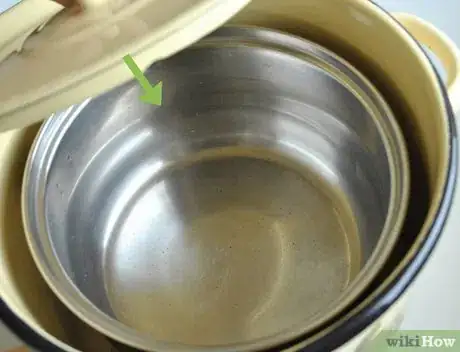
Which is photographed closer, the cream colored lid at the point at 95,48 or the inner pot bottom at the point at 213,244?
the cream colored lid at the point at 95,48

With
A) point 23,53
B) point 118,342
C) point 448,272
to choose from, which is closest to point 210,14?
point 23,53

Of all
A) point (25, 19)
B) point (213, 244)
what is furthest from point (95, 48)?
point (213, 244)

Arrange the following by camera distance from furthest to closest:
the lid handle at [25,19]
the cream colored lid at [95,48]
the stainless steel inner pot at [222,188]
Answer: the stainless steel inner pot at [222,188]
the lid handle at [25,19]
the cream colored lid at [95,48]

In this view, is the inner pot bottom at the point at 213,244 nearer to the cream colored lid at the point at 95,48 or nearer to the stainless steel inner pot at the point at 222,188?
→ the stainless steel inner pot at the point at 222,188

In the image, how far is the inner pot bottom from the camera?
2.27ft

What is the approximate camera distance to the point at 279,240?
0.74 m

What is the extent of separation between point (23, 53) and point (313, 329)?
1.09 feet

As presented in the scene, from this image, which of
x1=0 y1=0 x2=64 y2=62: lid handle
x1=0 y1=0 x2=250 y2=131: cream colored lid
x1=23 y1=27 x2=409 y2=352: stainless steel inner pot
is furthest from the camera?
x1=23 y1=27 x2=409 y2=352: stainless steel inner pot

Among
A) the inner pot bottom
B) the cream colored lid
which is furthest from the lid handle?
the inner pot bottom

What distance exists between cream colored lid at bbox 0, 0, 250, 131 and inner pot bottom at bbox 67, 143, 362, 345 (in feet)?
0.77

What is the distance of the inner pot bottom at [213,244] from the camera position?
69 cm

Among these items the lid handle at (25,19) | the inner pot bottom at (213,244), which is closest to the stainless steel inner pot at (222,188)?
the inner pot bottom at (213,244)

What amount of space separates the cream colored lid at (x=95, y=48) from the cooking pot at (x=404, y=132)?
0.15m

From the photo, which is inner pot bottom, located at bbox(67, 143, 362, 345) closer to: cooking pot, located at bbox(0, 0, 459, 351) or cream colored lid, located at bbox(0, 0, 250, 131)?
cooking pot, located at bbox(0, 0, 459, 351)
